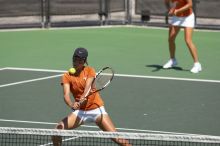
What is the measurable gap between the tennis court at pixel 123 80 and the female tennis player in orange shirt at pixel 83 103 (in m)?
2.25

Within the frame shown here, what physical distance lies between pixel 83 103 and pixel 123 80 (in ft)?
20.0

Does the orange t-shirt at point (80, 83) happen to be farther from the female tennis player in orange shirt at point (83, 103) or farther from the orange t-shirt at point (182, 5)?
the orange t-shirt at point (182, 5)

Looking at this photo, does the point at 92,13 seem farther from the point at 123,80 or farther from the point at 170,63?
the point at 123,80

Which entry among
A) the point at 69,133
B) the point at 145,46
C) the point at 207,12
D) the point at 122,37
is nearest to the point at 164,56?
the point at 145,46

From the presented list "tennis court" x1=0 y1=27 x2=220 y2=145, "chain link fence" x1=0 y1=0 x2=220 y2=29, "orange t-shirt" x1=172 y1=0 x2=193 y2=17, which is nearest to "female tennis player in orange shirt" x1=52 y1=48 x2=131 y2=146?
"tennis court" x1=0 y1=27 x2=220 y2=145

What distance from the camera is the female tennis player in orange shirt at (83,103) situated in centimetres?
930

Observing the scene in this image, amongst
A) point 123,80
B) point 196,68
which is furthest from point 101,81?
point 196,68

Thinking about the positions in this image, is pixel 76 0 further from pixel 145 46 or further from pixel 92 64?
pixel 92 64

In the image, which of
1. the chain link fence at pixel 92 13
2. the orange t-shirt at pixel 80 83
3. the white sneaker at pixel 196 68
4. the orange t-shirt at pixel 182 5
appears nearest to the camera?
the orange t-shirt at pixel 80 83

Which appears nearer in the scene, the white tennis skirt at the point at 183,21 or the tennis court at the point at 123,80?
the tennis court at the point at 123,80

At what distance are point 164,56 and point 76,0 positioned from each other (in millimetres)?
5747

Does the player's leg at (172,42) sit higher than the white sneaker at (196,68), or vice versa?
the player's leg at (172,42)

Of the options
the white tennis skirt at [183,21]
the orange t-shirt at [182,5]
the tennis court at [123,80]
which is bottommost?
the tennis court at [123,80]

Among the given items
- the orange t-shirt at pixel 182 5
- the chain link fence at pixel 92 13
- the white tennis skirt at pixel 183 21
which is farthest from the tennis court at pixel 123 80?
the orange t-shirt at pixel 182 5
